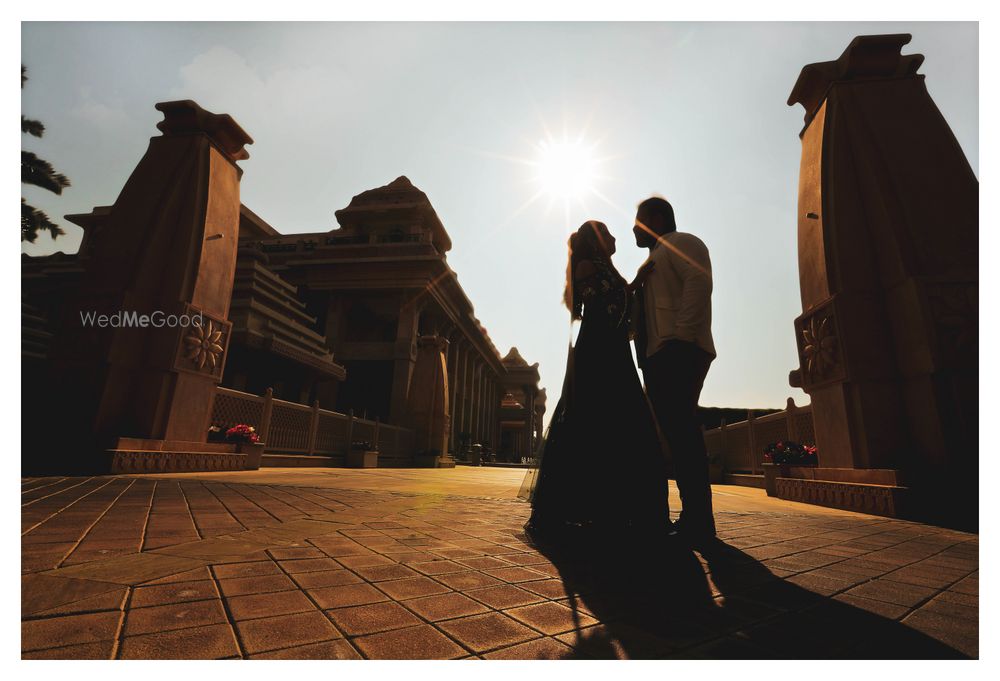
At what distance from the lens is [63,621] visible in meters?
1.18

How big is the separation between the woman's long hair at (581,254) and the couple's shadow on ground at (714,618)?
1.81 metres

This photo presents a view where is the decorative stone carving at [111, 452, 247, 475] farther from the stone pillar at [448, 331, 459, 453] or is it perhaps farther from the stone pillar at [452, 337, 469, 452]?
the stone pillar at [452, 337, 469, 452]

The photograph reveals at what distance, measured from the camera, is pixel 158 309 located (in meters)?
7.28

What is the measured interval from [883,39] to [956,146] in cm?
173

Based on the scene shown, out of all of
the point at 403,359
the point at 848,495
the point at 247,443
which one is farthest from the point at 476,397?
the point at 848,495

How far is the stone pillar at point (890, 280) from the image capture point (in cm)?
453

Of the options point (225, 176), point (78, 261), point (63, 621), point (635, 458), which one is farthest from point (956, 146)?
point (78, 261)

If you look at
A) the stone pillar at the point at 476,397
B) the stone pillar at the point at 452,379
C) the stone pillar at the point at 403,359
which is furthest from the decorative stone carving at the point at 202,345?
the stone pillar at the point at 476,397

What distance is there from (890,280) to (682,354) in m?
4.25

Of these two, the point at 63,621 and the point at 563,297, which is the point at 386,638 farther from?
the point at 563,297

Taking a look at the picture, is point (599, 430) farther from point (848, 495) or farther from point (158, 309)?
point (158, 309)

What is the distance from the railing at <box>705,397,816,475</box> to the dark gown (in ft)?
20.6

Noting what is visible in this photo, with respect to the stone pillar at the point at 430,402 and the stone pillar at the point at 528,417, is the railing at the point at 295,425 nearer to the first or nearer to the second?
the stone pillar at the point at 430,402

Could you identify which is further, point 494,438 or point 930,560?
point 494,438
